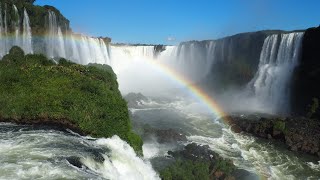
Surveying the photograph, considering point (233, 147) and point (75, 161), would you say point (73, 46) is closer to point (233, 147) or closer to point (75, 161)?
point (233, 147)

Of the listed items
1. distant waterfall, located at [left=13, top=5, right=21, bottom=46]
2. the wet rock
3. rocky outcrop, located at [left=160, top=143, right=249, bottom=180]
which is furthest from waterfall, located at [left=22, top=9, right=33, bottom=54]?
the wet rock

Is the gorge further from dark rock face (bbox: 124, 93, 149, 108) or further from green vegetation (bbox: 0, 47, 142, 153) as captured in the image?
dark rock face (bbox: 124, 93, 149, 108)

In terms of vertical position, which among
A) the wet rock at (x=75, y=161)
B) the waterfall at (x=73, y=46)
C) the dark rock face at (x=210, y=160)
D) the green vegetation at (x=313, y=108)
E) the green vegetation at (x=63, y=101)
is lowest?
the dark rock face at (x=210, y=160)

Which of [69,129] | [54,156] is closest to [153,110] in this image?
[69,129]

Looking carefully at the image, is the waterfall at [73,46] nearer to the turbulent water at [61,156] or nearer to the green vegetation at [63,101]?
the green vegetation at [63,101]

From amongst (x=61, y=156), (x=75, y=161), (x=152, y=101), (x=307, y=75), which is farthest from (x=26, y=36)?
(x=75, y=161)

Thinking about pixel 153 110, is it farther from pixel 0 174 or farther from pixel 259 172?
pixel 0 174

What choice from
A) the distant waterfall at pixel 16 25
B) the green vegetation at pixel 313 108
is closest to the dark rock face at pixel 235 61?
the green vegetation at pixel 313 108
